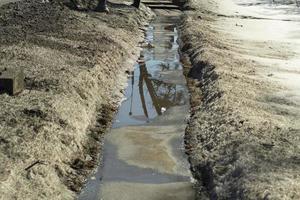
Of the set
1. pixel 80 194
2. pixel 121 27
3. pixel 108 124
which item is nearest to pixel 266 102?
pixel 108 124

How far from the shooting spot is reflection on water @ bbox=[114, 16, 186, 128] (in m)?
14.3

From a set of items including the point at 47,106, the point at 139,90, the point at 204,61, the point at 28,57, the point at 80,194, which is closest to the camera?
the point at 80,194

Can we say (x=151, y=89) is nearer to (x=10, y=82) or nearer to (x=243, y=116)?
(x=243, y=116)

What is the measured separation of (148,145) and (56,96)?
2324 mm

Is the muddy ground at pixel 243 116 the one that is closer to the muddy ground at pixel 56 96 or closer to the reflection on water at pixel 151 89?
the reflection on water at pixel 151 89

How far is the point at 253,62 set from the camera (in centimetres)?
1984

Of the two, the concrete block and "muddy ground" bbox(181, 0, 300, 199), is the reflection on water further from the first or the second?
the concrete block

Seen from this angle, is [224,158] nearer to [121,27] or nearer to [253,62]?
[253,62]

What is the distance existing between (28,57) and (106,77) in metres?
2.29

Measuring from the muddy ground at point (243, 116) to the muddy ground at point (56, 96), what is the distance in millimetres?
2264

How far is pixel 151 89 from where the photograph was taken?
1727 cm

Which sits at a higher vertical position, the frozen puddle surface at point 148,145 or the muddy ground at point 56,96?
the muddy ground at point 56,96

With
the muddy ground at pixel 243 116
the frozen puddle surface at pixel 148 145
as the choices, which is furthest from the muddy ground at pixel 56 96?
the muddy ground at pixel 243 116

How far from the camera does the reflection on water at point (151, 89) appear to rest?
46.8 feet
